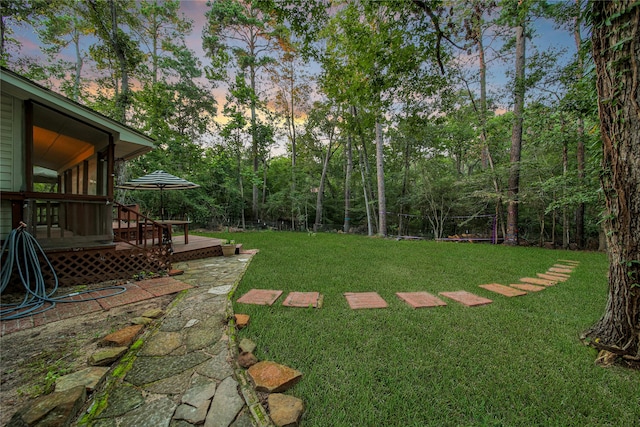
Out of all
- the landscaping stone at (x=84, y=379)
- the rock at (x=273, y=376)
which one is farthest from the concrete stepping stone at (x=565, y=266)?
the landscaping stone at (x=84, y=379)

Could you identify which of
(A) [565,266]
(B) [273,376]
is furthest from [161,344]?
(A) [565,266]

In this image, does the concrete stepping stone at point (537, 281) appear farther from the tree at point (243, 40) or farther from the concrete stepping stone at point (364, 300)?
the tree at point (243, 40)

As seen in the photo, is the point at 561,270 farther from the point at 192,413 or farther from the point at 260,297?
the point at 192,413

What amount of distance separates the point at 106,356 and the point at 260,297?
54.8 inches

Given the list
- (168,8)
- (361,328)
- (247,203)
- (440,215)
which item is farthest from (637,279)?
(168,8)

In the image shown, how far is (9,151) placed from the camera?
10.1 feet

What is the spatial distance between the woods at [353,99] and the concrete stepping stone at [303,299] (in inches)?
111

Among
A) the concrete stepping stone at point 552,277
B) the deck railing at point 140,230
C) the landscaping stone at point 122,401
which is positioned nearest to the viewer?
the landscaping stone at point 122,401

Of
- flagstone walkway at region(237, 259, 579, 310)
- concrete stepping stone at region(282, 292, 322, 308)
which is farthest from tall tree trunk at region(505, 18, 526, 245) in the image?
concrete stepping stone at region(282, 292, 322, 308)

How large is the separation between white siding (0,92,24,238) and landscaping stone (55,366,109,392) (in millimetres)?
3020

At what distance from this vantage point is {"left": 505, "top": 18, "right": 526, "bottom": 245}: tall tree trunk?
702 centimetres

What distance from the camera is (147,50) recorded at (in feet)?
32.7

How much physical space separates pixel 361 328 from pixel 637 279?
2006 mm

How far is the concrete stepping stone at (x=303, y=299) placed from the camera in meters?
2.58
